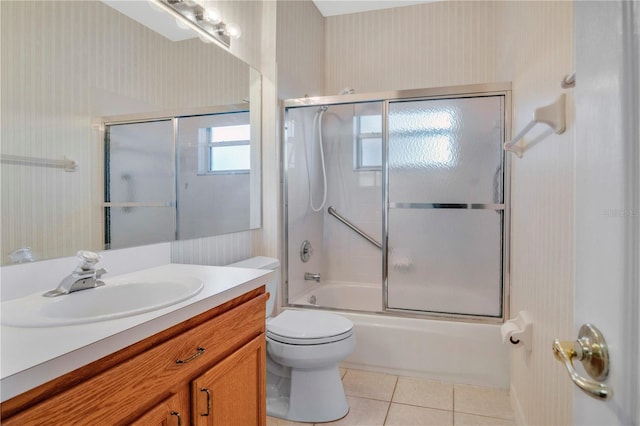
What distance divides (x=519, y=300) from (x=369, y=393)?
96cm

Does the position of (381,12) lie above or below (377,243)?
above

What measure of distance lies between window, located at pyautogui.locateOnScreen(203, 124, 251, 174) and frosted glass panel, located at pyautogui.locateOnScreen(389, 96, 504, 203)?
995 mm

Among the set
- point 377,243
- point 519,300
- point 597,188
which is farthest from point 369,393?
point 597,188

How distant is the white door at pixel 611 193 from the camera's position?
0.36 m

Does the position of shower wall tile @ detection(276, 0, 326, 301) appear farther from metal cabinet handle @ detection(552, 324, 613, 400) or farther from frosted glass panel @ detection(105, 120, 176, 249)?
metal cabinet handle @ detection(552, 324, 613, 400)

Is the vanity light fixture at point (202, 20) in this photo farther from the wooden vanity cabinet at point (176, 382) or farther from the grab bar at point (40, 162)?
the wooden vanity cabinet at point (176, 382)

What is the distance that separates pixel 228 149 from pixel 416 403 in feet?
5.73

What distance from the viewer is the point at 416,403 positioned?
6.18 ft

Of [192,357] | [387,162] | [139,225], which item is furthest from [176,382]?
[387,162]

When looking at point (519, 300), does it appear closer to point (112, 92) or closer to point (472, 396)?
point (472, 396)

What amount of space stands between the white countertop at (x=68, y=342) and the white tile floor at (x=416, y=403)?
1.21 metres

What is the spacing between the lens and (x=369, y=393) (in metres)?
1.99

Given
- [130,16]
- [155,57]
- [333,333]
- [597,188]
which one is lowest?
[333,333]

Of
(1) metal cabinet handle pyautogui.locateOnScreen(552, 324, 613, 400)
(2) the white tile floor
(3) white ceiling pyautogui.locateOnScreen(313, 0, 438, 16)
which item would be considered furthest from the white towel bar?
(3) white ceiling pyautogui.locateOnScreen(313, 0, 438, 16)
